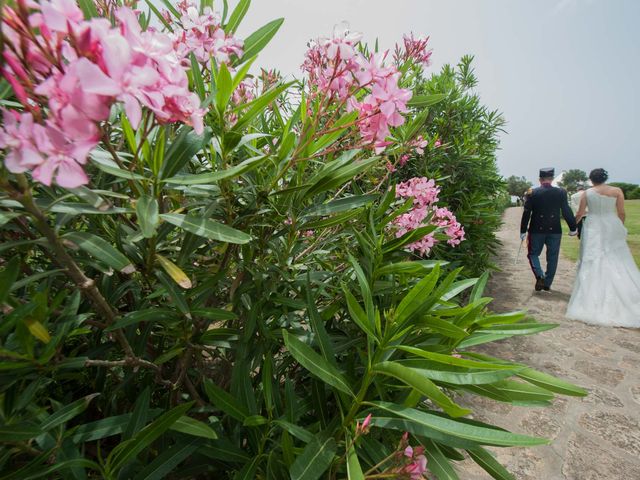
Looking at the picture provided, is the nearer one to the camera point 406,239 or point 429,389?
point 429,389

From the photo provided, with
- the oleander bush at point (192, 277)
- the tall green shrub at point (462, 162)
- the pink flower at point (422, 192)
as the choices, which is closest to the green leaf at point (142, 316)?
the oleander bush at point (192, 277)

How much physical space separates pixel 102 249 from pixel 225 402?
466 millimetres

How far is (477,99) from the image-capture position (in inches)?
163

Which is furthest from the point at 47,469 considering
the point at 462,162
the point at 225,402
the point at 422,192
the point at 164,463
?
the point at 462,162

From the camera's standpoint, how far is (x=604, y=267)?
4.68 m

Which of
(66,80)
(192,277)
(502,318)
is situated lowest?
(502,318)

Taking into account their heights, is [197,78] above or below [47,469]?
above

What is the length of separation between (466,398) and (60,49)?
284 cm

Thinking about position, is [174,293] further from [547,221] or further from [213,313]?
[547,221]

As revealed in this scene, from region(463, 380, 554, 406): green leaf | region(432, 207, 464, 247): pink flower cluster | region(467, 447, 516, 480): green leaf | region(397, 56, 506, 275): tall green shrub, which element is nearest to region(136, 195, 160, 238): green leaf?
region(463, 380, 554, 406): green leaf

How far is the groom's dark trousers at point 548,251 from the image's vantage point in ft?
16.6

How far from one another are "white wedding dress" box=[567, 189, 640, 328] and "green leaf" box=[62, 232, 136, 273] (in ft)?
16.4

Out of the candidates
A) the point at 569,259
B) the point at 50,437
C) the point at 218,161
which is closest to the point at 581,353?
the point at 218,161

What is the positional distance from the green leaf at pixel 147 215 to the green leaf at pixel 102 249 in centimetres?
9
